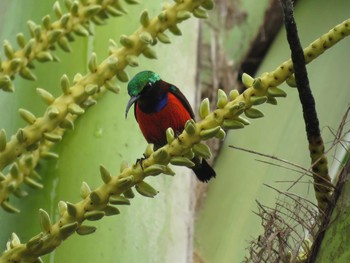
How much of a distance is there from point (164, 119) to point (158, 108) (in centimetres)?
3

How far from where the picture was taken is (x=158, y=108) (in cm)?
197

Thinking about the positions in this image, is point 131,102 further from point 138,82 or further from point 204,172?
point 204,172

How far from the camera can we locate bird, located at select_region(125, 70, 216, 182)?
1.90 metres

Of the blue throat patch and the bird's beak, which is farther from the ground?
the blue throat patch

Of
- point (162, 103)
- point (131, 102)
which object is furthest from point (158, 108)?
point (131, 102)

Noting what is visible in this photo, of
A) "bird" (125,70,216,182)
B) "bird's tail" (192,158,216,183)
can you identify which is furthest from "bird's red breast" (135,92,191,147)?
"bird's tail" (192,158,216,183)

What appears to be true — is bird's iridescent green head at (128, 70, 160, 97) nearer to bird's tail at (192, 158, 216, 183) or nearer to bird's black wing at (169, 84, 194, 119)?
bird's black wing at (169, 84, 194, 119)

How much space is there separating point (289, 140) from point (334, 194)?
2.71ft

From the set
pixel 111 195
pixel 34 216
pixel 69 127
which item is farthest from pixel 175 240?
pixel 111 195

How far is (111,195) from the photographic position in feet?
3.63

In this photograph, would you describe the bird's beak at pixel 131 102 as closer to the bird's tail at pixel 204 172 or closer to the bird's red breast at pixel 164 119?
the bird's red breast at pixel 164 119

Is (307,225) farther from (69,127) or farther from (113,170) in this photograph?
(113,170)

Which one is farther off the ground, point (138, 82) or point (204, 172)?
point (138, 82)

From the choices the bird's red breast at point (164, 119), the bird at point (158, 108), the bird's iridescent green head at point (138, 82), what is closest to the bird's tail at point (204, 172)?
the bird at point (158, 108)
